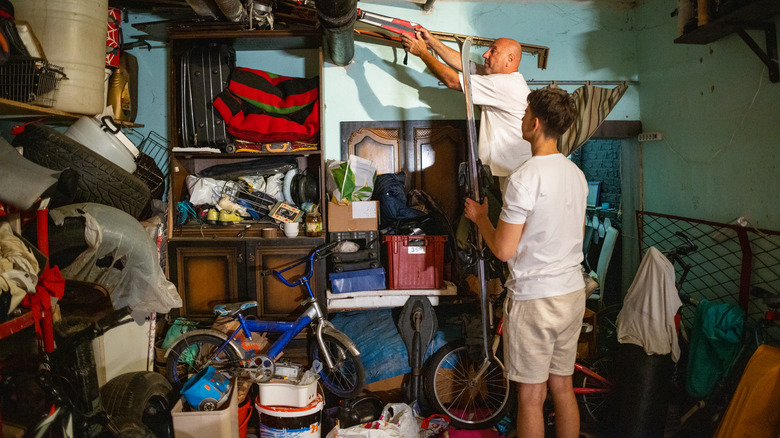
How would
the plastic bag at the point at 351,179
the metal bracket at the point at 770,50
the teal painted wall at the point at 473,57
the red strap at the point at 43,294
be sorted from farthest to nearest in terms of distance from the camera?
the teal painted wall at the point at 473,57 → the plastic bag at the point at 351,179 → the metal bracket at the point at 770,50 → the red strap at the point at 43,294

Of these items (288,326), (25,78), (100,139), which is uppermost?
(25,78)

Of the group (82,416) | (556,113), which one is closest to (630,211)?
(556,113)

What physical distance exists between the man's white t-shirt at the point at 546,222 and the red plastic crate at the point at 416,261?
1.15m

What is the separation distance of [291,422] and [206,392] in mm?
506

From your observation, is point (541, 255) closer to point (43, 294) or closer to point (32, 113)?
point (43, 294)

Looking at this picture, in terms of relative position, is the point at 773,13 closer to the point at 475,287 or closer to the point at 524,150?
the point at 524,150

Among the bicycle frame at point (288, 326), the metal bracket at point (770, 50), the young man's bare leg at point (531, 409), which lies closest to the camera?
the young man's bare leg at point (531, 409)

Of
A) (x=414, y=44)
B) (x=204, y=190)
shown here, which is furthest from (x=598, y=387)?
(x=204, y=190)

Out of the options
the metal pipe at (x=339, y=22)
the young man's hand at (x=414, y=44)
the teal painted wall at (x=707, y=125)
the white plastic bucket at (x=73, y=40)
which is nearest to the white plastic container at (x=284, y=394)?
the white plastic bucket at (x=73, y=40)

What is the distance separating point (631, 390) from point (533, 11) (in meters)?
2.87

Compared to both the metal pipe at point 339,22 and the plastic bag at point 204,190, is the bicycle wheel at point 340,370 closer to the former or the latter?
the plastic bag at point 204,190

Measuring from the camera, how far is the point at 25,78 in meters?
2.40

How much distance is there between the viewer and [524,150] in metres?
2.89

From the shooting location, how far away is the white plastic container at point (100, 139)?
2.83m
